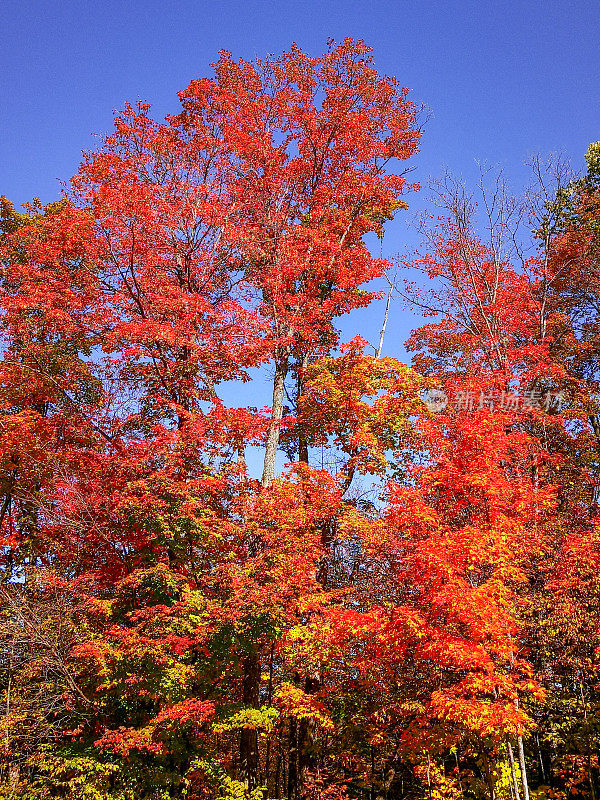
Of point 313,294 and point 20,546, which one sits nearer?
point 20,546

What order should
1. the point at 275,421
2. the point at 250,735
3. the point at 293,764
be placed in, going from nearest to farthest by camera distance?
the point at 250,735, the point at 293,764, the point at 275,421

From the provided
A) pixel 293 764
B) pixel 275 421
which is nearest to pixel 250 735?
pixel 293 764

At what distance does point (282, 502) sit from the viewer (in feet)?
50.0

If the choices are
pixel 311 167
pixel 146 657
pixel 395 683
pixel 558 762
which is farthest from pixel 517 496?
pixel 311 167

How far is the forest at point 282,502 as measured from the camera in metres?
13.0

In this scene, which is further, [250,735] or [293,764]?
[293,764]

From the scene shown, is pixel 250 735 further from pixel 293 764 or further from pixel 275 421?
pixel 275 421

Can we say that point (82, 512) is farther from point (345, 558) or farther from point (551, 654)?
point (551, 654)

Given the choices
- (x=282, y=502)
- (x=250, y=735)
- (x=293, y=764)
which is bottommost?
(x=293, y=764)

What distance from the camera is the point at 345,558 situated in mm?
18281

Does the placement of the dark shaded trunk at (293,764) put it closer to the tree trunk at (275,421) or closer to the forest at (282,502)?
the forest at (282,502)

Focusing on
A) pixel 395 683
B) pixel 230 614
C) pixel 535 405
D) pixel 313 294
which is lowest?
pixel 395 683

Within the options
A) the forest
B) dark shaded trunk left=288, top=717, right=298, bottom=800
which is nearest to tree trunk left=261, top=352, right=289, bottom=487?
the forest

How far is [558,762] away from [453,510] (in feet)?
23.7
